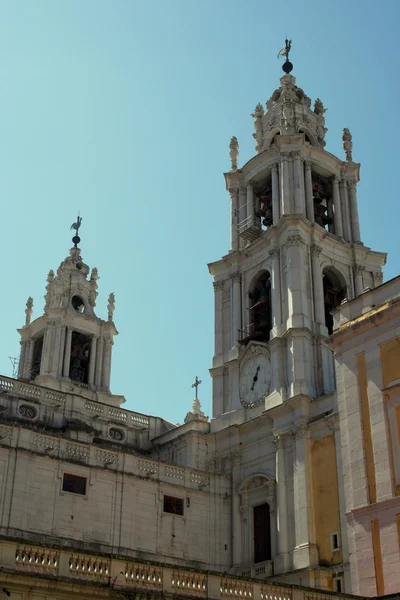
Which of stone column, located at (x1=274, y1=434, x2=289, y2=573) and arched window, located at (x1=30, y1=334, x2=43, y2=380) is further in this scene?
arched window, located at (x1=30, y1=334, x2=43, y2=380)

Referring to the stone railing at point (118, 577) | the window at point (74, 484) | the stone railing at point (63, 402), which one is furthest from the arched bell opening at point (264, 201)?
the stone railing at point (118, 577)

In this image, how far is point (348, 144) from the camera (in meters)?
48.8

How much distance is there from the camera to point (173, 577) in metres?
19.0

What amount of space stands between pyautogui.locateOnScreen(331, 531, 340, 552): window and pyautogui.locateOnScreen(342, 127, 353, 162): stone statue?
74.9 feet

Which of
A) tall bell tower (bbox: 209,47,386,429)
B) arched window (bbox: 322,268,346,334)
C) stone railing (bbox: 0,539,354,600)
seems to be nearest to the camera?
stone railing (bbox: 0,539,354,600)

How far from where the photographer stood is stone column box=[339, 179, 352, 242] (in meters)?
44.6

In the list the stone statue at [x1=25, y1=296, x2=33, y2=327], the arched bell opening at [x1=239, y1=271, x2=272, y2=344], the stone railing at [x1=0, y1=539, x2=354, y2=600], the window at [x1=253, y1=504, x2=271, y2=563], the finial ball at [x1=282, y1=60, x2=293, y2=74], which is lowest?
the stone railing at [x1=0, y1=539, x2=354, y2=600]

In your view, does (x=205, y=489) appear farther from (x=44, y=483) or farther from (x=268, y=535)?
(x=44, y=483)

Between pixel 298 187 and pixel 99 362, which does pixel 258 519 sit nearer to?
pixel 298 187

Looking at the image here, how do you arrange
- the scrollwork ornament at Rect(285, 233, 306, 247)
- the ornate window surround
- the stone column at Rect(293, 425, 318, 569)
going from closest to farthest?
the stone column at Rect(293, 425, 318, 569) → the ornate window surround → the scrollwork ornament at Rect(285, 233, 306, 247)

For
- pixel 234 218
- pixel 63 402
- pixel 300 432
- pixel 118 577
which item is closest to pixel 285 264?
pixel 234 218

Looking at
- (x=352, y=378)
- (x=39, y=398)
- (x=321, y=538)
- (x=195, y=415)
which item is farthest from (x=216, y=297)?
(x=352, y=378)

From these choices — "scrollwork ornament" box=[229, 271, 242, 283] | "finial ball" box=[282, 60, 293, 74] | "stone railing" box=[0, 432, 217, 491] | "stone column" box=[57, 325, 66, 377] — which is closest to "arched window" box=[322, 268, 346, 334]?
"scrollwork ornament" box=[229, 271, 242, 283]

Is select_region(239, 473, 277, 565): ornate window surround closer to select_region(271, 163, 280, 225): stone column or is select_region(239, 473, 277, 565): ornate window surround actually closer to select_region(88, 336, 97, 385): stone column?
select_region(271, 163, 280, 225): stone column
